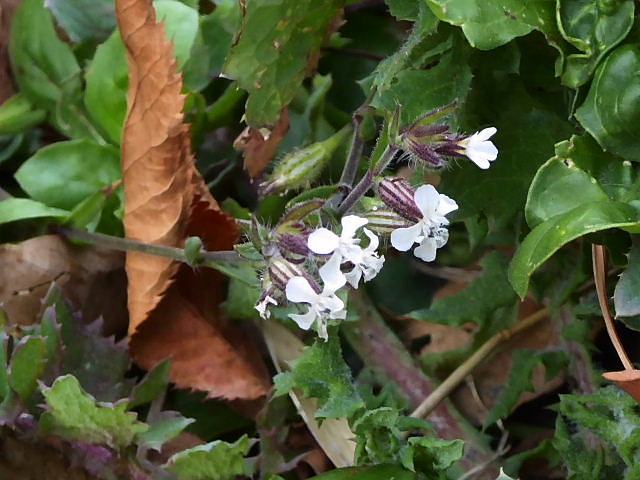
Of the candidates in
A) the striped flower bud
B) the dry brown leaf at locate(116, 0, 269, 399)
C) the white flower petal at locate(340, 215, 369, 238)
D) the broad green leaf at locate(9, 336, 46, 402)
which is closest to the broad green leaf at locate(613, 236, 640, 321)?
the white flower petal at locate(340, 215, 369, 238)

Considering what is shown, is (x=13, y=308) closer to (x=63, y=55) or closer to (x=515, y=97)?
(x=63, y=55)

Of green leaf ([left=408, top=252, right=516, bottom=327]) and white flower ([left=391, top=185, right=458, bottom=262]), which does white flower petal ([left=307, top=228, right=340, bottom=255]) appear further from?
green leaf ([left=408, top=252, right=516, bottom=327])

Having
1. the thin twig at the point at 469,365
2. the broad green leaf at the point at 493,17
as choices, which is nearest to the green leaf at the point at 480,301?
the thin twig at the point at 469,365

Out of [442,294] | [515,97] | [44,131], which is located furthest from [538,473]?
[44,131]

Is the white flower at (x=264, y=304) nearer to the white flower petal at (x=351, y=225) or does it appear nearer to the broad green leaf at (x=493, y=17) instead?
the white flower petal at (x=351, y=225)

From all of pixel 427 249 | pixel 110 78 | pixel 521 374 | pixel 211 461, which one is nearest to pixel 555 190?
pixel 427 249
